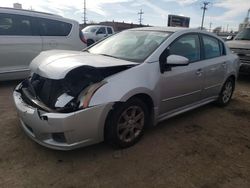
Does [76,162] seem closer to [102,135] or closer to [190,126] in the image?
[102,135]

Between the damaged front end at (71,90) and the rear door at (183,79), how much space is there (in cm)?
79

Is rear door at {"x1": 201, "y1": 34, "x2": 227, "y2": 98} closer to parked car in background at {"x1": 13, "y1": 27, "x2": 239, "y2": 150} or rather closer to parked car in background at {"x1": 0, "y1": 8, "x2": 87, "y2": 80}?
parked car in background at {"x1": 13, "y1": 27, "x2": 239, "y2": 150}

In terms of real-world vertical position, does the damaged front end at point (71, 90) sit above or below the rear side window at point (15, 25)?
below

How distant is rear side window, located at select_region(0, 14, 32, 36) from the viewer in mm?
5730

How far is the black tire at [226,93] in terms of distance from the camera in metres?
5.21

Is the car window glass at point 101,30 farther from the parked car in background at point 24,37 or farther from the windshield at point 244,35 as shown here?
the parked car in background at point 24,37

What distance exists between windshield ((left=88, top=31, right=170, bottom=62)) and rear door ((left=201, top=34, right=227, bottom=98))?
1.04 metres

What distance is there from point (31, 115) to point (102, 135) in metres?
0.83

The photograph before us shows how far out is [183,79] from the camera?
384 centimetres

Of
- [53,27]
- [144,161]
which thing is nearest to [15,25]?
[53,27]

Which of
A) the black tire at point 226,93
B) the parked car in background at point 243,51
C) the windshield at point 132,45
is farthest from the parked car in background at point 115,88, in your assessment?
the parked car in background at point 243,51

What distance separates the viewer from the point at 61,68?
9.20 ft

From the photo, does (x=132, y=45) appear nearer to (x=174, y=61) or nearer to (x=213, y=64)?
(x=174, y=61)

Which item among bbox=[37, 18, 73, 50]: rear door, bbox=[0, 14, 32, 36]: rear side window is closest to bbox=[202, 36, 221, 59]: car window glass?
bbox=[37, 18, 73, 50]: rear door
